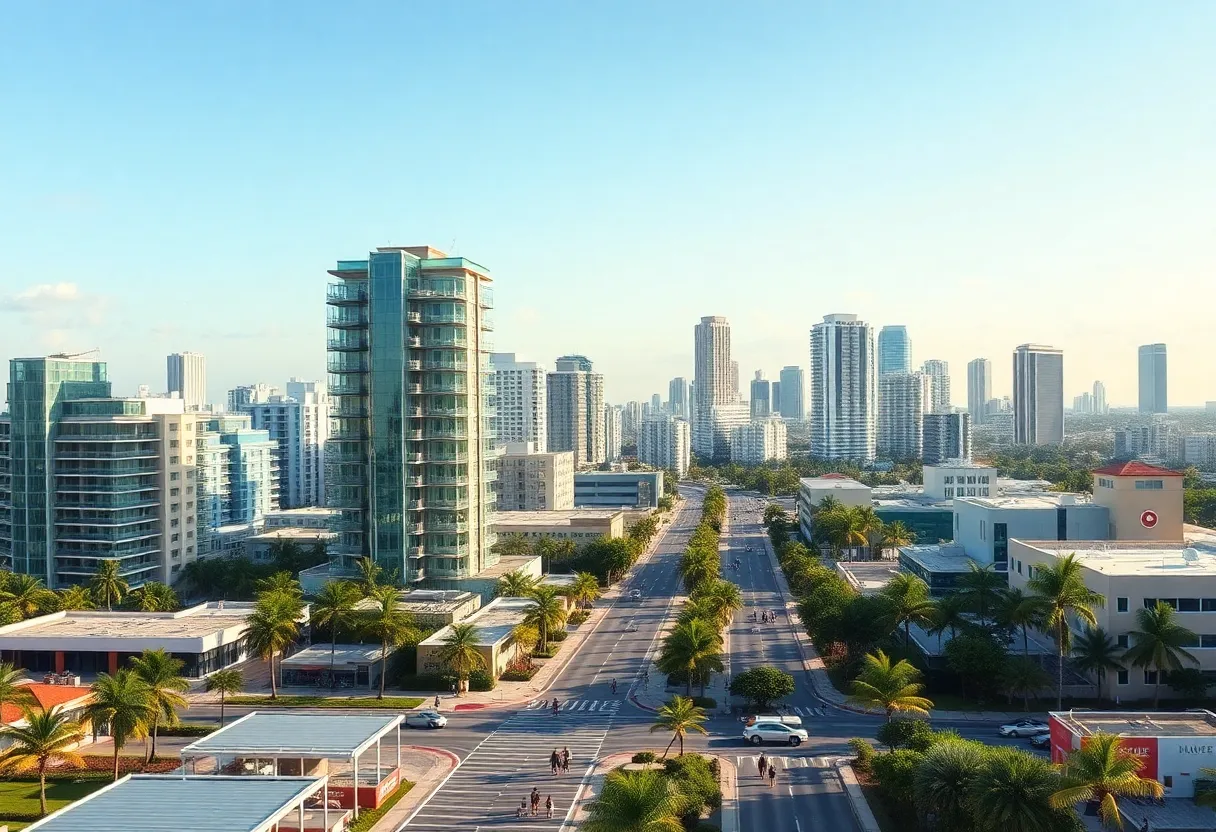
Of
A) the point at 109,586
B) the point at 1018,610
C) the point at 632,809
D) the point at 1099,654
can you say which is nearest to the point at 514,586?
the point at 109,586

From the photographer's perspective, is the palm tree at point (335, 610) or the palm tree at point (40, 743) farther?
the palm tree at point (335, 610)

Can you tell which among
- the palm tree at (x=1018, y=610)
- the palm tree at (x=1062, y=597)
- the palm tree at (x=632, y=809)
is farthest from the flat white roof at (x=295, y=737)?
the palm tree at (x=1062, y=597)

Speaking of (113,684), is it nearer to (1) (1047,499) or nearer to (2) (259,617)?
(2) (259,617)

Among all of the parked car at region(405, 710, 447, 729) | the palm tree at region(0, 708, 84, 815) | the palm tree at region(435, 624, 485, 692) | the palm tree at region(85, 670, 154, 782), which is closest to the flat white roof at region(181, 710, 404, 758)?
the palm tree at region(85, 670, 154, 782)

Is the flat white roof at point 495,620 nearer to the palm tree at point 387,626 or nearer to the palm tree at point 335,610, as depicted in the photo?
the palm tree at point 387,626

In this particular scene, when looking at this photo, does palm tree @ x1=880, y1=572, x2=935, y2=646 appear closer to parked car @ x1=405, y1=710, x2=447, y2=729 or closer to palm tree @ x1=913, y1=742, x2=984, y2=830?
palm tree @ x1=913, y1=742, x2=984, y2=830

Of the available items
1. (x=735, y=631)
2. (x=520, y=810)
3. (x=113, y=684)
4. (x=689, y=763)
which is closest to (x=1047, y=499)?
(x=735, y=631)
